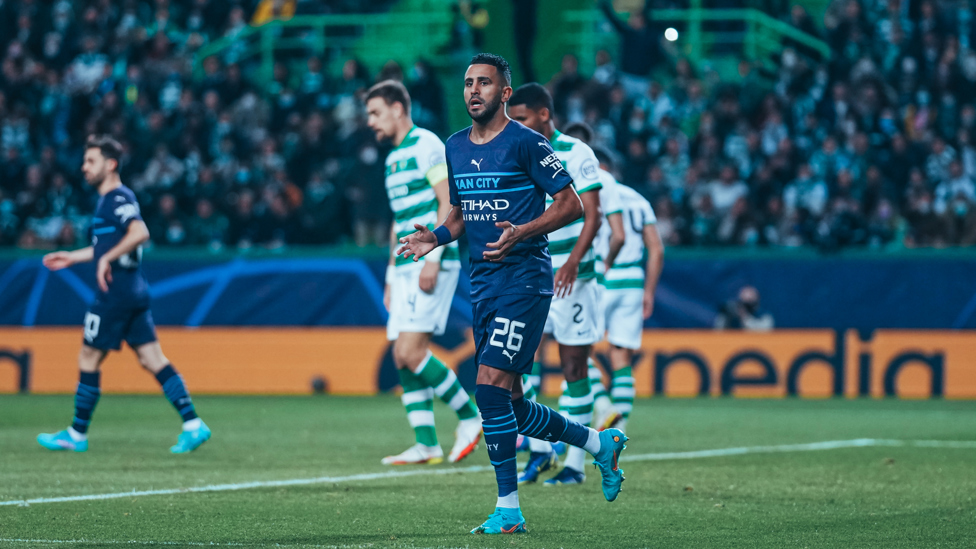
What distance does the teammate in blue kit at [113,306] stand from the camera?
31.4 ft

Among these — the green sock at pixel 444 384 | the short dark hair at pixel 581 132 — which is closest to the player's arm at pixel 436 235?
the green sock at pixel 444 384

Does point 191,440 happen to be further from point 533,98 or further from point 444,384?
point 533,98

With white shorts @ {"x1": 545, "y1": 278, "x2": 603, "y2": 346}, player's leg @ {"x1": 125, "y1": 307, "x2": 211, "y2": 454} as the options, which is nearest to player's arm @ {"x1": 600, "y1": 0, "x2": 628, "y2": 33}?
player's leg @ {"x1": 125, "y1": 307, "x2": 211, "y2": 454}

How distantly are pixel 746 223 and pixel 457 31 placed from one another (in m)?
6.88

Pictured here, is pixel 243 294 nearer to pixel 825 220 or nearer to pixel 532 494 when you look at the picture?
pixel 825 220

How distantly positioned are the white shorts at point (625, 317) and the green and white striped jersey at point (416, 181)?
6.66 feet

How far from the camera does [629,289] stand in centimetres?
1058

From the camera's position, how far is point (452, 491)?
7.46 m

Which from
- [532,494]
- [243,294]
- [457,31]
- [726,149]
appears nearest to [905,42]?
[726,149]

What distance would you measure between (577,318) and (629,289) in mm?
2711

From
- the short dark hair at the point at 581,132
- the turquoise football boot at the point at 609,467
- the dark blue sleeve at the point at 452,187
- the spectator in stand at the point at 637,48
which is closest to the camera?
the dark blue sleeve at the point at 452,187

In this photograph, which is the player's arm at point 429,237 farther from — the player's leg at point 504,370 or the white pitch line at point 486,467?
the white pitch line at point 486,467

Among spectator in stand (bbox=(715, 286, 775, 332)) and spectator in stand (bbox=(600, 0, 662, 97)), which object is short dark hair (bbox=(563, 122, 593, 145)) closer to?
spectator in stand (bbox=(715, 286, 775, 332))

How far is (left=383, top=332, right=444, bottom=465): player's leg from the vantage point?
8875 mm
